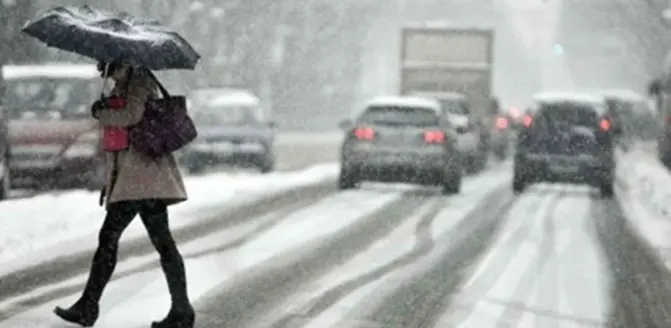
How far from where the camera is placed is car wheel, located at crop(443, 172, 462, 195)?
81.7ft

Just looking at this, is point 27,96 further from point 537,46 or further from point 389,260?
point 537,46

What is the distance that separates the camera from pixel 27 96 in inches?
889

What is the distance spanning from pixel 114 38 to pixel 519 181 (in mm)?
17803

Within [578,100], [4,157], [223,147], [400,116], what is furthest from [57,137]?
[578,100]

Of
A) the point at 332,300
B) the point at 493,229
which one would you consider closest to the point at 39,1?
the point at 493,229

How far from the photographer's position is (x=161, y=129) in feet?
30.3

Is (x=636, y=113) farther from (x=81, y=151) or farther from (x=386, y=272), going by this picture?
(x=386, y=272)

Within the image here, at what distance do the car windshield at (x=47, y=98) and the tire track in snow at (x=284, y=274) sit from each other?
469 centimetres

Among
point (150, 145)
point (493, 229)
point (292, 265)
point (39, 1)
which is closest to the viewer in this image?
point (150, 145)

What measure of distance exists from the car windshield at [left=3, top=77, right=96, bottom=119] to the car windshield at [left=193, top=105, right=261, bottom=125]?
7416 mm

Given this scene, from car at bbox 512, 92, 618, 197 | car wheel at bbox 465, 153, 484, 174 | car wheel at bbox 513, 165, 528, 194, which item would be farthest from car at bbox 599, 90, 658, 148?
car wheel at bbox 513, 165, 528, 194

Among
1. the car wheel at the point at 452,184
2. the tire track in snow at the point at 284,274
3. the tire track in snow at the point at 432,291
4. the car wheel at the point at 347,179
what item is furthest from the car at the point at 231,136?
the tire track in snow at the point at 432,291

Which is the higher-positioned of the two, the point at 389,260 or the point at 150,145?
the point at 150,145

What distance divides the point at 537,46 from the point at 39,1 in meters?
114
